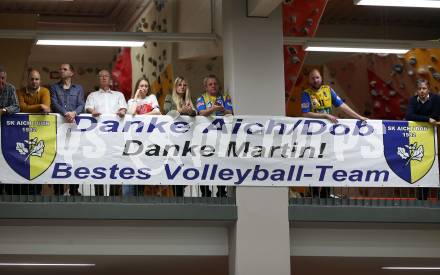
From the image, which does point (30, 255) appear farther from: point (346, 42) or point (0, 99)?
point (346, 42)

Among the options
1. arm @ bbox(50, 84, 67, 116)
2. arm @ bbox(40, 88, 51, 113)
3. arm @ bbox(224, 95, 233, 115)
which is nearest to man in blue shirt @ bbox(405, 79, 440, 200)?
arm @ bbox(224, 95, 233, 115)

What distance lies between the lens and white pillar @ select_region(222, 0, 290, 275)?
13484 mm

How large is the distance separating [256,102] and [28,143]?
10.5 ft

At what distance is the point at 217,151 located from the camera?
44.4 ft

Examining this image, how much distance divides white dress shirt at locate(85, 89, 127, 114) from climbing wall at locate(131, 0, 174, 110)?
4.96 metres

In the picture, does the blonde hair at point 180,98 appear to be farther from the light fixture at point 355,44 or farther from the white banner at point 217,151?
the light fixture at point 355,44

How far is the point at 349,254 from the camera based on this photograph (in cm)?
1390

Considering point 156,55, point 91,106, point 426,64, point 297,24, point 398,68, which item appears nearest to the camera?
point 91,106

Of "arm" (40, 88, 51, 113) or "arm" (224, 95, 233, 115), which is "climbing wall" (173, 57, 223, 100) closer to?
"arm" (224, 95, 233, 115)

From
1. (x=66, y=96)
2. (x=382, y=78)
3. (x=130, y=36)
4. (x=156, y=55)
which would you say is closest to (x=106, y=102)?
(x=66, y=96)

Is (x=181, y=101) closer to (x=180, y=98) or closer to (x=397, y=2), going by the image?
(x=180, y=98)

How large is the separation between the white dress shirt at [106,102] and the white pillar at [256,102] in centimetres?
159

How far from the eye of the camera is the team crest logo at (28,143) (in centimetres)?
1298

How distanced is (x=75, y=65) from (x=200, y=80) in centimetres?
691
